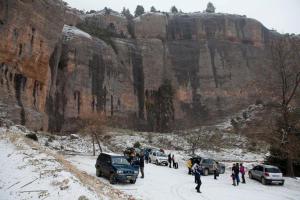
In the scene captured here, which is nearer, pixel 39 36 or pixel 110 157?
pixel 110 157

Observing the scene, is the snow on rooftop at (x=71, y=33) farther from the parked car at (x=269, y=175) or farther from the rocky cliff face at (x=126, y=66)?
the parked car at (x=269, y=175)

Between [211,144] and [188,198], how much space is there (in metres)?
38.3

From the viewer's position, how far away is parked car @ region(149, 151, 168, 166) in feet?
119

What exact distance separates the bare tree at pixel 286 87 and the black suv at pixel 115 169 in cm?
1587

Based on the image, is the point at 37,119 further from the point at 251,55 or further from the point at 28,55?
the point at 251,55

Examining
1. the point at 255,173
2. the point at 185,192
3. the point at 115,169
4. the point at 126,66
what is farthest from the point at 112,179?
the point at 126,66

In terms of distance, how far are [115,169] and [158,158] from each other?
15.9 meters

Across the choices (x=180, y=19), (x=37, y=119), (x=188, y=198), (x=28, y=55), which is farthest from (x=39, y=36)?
(x=180, y=19)

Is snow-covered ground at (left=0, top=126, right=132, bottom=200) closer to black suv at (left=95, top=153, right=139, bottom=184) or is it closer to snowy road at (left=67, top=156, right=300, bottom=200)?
snowy road at (left=67, top=156, right=300, bottom=200)

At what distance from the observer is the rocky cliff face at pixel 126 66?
4812cm

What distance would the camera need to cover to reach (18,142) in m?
24.9

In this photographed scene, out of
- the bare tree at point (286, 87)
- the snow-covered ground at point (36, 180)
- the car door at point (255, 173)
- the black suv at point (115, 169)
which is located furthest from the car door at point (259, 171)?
the snow-covered ground at point (36, 180)

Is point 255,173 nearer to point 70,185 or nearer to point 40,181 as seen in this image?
point 70,185

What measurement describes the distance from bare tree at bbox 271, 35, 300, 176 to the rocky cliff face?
11076 millimetres
